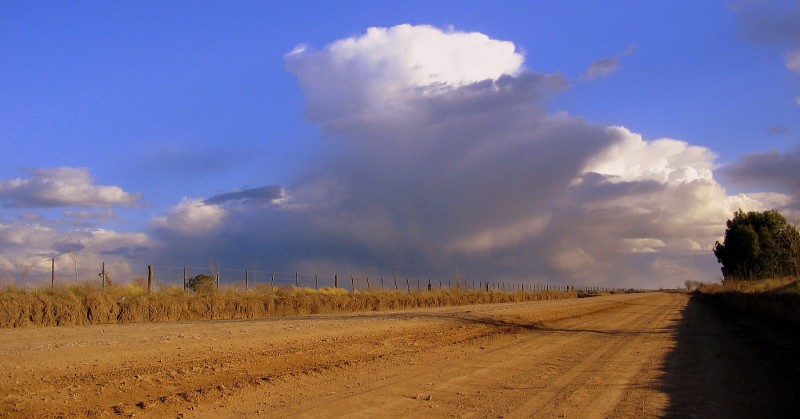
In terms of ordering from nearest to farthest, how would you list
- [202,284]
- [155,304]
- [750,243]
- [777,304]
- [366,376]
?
1. [366,376]
2. [155,304]
3. [777,304]
4. [202,284]
5. [750,243]

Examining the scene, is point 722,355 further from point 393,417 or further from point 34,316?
point 34,316

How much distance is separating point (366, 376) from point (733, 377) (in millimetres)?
7512

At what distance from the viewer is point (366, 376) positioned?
1148 centimetres

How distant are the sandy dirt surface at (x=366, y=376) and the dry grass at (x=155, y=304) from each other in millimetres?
5784

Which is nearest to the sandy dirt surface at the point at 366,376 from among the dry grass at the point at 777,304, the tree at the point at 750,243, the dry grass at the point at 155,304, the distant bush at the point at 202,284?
the dry grass at the point at 155,304

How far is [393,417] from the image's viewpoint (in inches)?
326

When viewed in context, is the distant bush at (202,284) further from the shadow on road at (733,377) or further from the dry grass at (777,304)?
the dry grass at (777,304)

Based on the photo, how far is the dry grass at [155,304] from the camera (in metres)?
20.9

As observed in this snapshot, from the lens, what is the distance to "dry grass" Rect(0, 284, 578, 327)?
2088 cm

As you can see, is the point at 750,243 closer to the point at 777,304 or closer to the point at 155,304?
the point at 777,304

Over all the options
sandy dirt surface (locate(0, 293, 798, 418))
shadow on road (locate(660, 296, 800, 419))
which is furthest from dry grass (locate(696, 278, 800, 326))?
sandy dirt surface (locate(0, 293, 798, 418))

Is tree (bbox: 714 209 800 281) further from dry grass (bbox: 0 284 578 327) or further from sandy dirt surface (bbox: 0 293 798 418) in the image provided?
sandy dirt surface (bbox: 0 293 798 418)

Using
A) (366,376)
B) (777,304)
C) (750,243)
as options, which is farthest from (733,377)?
(750,243)

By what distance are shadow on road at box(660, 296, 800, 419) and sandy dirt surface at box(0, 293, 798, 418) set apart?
0.04m
